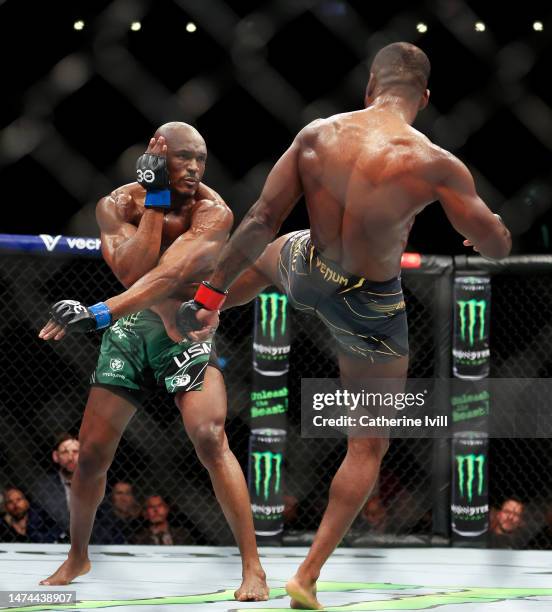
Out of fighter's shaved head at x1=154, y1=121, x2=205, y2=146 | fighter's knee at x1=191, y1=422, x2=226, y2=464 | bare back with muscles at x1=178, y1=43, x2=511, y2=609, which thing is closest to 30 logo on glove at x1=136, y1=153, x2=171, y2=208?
fighter's shaved head at x1=154, y1=121, x2=205, y2=146

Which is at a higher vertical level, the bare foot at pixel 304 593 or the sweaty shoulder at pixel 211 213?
the sweaty shoulder at pixel 211 213

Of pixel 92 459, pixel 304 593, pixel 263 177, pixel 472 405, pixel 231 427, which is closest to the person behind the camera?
pixel 304 593

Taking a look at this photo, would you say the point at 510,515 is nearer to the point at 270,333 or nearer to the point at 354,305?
the point at 270,333

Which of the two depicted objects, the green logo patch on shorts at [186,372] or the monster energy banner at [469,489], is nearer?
the green logo patch on shorts at [186,372]

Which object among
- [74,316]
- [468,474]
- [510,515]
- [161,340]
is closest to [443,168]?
[74,316]

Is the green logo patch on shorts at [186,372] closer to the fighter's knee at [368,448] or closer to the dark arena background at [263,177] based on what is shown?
the fighter's knee at [368,448]

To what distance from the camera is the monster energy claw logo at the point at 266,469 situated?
3.96 meters

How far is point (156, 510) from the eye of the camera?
13.9ft

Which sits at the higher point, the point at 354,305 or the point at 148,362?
the point at 354,305

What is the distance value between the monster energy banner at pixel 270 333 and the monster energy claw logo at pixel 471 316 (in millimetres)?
732

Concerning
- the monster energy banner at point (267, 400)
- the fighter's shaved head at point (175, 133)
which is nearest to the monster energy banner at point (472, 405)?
the monster energy banner at point (267, 400)

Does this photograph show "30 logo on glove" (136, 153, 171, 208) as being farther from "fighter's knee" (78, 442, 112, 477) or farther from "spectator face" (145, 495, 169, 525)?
"spectator face" (145, 495, 169, 525)

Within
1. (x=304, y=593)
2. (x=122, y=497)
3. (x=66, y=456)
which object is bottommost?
(x=122, y=497)

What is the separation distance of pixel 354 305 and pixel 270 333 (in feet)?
6.08
